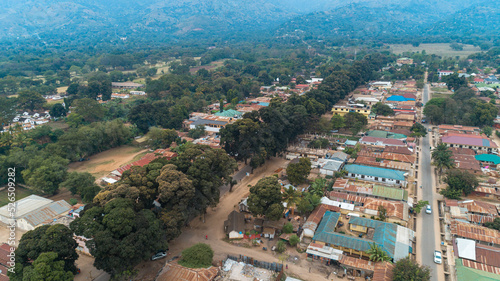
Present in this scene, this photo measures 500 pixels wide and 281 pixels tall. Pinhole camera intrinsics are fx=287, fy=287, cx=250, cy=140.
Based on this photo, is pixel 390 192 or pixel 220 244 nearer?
pixel 220 244

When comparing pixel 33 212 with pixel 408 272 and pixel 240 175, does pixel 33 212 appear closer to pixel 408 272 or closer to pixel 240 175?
pixel 240 175

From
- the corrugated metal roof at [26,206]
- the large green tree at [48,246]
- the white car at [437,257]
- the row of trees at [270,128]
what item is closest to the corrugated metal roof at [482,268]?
the white car at [437,257]

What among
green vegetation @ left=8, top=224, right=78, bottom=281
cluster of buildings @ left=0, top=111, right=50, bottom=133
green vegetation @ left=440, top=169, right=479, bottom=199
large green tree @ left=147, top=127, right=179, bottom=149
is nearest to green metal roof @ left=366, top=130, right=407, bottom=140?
green vegetation @ left=440, top=169, right=479, bottom=199

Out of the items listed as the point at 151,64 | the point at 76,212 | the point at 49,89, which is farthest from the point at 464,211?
the point at 151,64

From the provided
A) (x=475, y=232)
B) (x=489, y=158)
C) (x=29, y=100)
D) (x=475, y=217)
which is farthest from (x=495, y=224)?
(x=29, y=100)

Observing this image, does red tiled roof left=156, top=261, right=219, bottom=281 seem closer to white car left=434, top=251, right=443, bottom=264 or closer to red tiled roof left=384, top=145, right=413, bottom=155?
white car left=434, top=251, right=443, bottom=264
